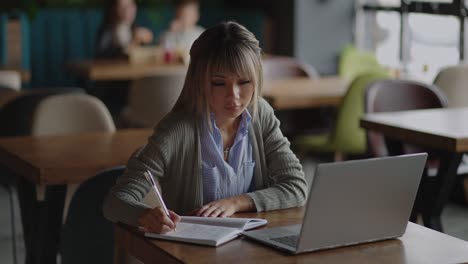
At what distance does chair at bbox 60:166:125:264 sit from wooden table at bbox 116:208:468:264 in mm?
630

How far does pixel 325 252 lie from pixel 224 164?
577 millimetres

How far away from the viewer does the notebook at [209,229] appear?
2.19 metres

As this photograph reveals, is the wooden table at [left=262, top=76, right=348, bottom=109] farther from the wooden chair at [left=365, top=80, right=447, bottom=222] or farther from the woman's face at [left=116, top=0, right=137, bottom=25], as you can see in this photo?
the woman's face at [left=116, top=0, right=137, bottom=25]

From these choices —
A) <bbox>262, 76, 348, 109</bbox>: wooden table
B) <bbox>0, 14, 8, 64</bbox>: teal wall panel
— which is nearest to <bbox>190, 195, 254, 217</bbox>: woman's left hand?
<bbox>262, 76, 348, 109</bbox>: wooden table

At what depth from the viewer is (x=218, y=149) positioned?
2.63 m

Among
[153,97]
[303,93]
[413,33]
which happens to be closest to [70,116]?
[153,97]

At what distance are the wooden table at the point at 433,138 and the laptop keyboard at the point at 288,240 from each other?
1.68 m

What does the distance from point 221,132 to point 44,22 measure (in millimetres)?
7165

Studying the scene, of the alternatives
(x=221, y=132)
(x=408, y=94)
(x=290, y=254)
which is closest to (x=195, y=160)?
(x=221, y=132)

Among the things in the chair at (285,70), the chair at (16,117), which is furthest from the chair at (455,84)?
the chair at (16,117)

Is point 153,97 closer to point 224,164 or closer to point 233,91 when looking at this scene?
point 224,164

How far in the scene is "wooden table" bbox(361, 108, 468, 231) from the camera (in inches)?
151

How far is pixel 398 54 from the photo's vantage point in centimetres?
809

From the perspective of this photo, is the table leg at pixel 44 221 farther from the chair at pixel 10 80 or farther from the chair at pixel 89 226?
the chair at pixel 10 80
